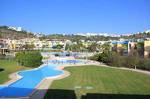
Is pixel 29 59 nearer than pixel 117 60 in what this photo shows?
Yes

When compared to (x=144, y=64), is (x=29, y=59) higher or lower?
higher

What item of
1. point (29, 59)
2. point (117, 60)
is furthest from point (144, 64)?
point (29, 59)

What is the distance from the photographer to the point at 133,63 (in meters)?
32.4

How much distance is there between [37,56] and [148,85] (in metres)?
19.2

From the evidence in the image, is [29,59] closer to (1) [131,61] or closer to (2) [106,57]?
(2) [106,57]

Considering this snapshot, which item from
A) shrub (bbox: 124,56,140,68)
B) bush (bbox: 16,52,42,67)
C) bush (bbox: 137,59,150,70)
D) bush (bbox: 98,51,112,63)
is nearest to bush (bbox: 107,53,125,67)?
shrub (bbox: 124,56,140,68)

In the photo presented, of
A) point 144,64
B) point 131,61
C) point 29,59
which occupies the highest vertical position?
point 29,59

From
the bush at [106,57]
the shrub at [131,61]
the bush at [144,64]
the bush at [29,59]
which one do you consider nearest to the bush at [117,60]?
the shrub at [131,61]

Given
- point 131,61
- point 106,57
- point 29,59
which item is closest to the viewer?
point 131,61

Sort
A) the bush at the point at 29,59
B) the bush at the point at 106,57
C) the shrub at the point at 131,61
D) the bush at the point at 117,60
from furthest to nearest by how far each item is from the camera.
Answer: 1. the bush at the point at 106,57
2. the bush at the point at 117,60
3. the bush at the point at 29,59
4. the shrub at the point at 131,61

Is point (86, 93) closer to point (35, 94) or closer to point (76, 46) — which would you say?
point (35, 94)

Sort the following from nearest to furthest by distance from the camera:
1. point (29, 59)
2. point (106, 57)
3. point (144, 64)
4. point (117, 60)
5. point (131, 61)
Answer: point (144, 64), point (131, 61), point (29, 59), point (117, 60), point (106, 57)

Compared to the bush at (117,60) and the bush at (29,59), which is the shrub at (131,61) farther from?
the bush at (29,59)

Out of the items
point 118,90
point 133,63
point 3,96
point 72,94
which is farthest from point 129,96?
point 133,63
